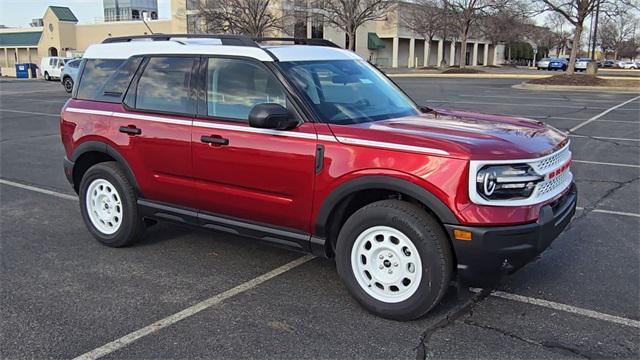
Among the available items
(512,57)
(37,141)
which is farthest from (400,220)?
(512,57)

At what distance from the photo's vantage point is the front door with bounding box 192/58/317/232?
Answer: 4035 mm

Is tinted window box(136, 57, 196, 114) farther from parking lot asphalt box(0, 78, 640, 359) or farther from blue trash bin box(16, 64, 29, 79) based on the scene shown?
blue trash bin box(16, 64, 29, 79)

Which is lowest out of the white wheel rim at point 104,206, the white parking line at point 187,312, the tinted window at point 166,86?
the white parking line at point 187,312

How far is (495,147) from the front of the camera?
11.6 ft

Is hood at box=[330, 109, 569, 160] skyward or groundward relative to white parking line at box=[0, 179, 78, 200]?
skyward

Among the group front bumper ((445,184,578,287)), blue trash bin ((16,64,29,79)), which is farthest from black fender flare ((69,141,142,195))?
blue trash bin ((16,64,29,79))

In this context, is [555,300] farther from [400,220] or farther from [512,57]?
[512,57]

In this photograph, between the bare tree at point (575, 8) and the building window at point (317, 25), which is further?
the building window at point (317, 25)

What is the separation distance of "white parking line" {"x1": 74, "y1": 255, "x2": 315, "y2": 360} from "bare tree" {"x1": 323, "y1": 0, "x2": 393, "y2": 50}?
43.5 metres

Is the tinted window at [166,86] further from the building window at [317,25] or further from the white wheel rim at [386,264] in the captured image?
the building window at [317,25]

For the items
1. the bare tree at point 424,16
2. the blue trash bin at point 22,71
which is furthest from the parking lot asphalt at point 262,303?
the blue trash bin at point 22,71

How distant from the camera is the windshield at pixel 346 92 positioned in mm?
4199

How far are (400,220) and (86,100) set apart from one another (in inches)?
134

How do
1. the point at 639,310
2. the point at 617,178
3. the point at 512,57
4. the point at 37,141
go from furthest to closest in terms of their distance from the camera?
the point at 512,57 < the point at 37,141 < the point at 617,178 < the point at 639,310
